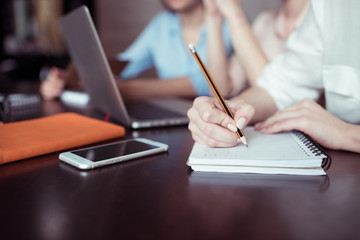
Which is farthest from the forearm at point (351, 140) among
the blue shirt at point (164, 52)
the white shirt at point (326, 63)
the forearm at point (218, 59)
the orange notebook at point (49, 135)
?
the blue shirt at point (164, 52)

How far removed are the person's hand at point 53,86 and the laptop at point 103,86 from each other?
0.31m

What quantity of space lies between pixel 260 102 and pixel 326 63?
176mm

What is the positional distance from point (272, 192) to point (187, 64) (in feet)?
4.90

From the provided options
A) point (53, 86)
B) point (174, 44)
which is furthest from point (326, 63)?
point (174, 44)

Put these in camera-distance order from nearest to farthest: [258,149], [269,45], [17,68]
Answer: [258,149] → [269,45] → [17,68]

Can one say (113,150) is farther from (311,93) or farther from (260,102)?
(311,93)

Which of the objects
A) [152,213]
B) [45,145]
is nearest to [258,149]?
[152,213]

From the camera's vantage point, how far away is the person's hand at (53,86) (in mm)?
1208

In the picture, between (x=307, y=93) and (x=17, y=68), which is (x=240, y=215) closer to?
(x=307, y=93)

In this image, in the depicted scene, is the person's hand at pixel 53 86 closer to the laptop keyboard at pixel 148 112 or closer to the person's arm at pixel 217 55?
the laptop keyboard at pixel 148 112

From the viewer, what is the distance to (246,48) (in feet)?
3.54

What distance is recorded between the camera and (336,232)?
31 centimetres

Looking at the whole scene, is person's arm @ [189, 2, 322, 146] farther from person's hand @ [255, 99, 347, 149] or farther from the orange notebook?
the orange notebook

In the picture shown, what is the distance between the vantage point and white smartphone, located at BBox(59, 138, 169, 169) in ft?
1.59
